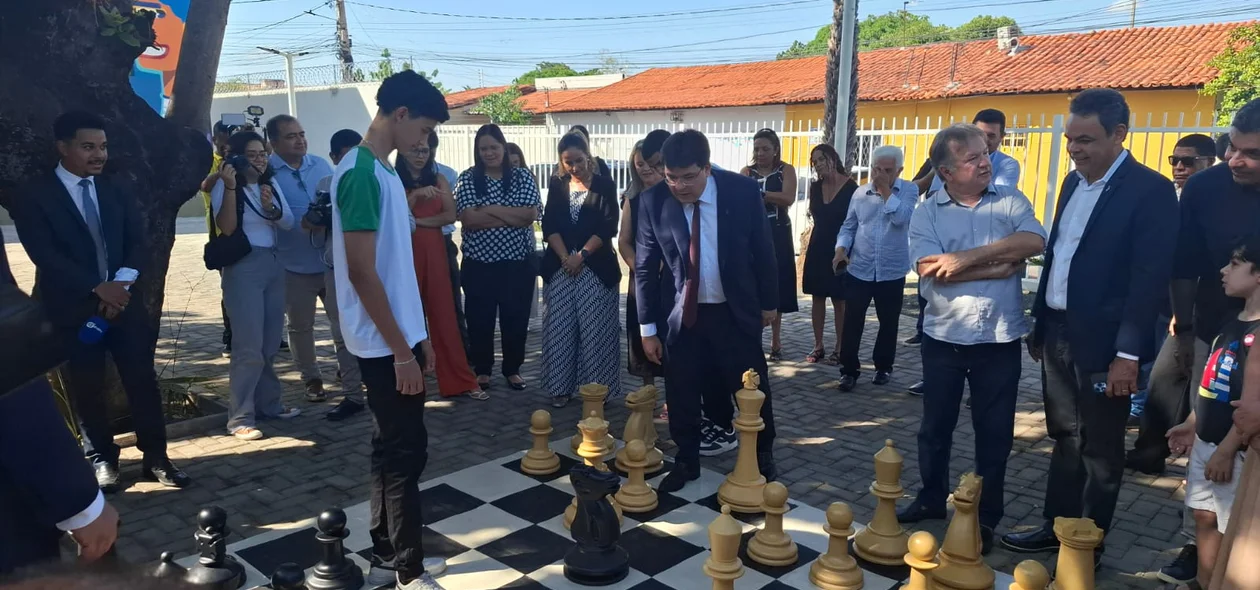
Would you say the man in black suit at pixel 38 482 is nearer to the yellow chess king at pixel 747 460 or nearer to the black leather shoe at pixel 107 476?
the yellow chess king at pixel 747 460

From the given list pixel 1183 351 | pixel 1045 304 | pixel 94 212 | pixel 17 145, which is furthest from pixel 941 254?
pixel 17 145

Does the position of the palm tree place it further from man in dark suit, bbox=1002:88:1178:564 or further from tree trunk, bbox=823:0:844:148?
man in dark suit, bbox=1002:88:1178:564

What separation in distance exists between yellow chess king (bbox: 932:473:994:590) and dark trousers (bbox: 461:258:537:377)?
3.43 metres

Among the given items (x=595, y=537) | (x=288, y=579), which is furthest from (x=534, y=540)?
(x=288, y=579)

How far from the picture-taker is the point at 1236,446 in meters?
2.80

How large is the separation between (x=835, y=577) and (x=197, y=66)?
482 cm

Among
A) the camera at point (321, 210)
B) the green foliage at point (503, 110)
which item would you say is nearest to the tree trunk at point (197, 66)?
the camera at point (321, 210)

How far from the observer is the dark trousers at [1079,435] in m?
3.33

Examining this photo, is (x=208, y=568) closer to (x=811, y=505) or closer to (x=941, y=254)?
(x=811, y=505)

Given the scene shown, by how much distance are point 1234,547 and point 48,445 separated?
2792 mm

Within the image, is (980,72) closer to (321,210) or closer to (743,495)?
(321,210)

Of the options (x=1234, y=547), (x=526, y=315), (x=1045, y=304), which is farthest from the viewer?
(x=526, y=315)

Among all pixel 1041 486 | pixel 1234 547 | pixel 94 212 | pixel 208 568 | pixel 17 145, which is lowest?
pixel 1041 486

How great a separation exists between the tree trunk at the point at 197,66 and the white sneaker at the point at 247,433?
1862 millimetres
